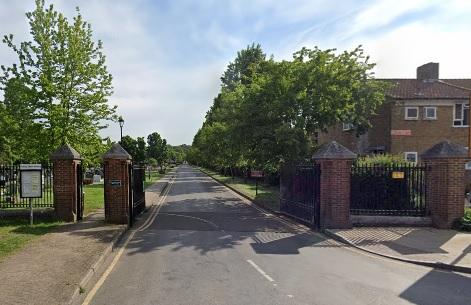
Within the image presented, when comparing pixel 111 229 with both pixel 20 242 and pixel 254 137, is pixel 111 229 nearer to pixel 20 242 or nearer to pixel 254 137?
pixel 20 242

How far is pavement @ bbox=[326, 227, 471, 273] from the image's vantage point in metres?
9.83

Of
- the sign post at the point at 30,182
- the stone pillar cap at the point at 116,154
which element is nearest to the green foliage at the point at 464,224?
the stone pillar cap at the point at 116,154

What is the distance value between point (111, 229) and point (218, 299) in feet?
24.6

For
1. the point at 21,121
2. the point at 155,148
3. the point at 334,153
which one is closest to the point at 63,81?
the point at 21,121

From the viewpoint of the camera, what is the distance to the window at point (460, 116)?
102ft

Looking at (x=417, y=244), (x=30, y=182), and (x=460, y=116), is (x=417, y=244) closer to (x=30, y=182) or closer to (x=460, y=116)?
(x=30, y=182)

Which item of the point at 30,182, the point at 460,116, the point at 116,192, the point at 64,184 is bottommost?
the point at 116,192

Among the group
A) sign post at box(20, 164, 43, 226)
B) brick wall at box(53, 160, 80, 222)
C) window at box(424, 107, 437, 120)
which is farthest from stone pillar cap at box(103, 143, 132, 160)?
window at box(424, 107, 437, 120)

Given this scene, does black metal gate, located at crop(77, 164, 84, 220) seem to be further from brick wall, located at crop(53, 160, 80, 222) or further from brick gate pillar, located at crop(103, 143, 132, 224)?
brick gate pillar, located at crop(103, 143, 132, 224)

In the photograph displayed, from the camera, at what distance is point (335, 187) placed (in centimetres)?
1436

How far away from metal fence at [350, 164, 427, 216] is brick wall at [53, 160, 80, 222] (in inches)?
372

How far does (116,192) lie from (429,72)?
2893cm

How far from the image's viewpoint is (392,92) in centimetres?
3203

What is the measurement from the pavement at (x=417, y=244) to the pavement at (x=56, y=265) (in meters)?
6.47
